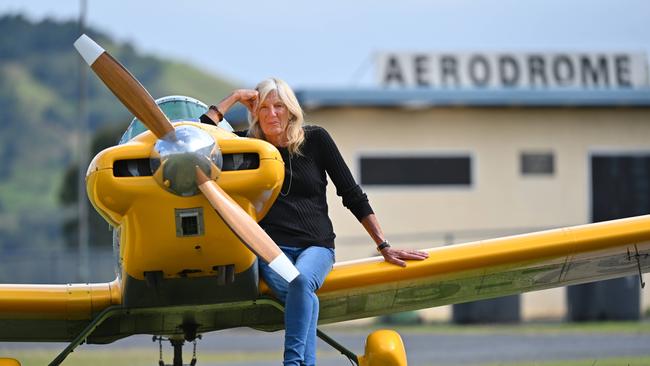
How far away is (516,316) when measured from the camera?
2261 cm

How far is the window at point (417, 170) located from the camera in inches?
1005

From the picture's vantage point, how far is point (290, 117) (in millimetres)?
7398

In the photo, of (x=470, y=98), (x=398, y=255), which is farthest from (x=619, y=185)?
(x=398, y=255)

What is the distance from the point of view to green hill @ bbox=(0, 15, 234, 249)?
114688mm

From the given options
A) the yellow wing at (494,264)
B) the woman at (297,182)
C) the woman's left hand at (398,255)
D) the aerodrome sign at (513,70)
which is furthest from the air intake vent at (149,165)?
the aerodrome sign at (513,70)

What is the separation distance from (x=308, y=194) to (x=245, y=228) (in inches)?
32.7

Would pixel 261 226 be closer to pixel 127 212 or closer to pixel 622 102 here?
pixel 127 212

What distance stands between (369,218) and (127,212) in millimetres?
1525

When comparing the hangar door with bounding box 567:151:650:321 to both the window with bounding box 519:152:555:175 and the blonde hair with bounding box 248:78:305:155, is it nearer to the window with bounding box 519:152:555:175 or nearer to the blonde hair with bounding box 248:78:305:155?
the window with bounding box 519:152:555:175

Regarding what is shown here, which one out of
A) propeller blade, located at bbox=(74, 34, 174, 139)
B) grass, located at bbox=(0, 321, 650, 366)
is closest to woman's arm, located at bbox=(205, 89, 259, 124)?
propeller blade, located at bbox=(74, 34, 174, 139)

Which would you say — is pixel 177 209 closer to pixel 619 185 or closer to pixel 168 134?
pixel 168 134

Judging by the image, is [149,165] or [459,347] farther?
[459,347]

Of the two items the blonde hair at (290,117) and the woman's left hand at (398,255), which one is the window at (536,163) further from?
the blonde hair at (290,117)

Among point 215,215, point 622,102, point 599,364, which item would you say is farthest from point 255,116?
point 622,102
